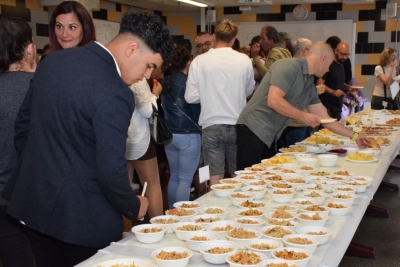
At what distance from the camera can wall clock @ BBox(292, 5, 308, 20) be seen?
9352 mm

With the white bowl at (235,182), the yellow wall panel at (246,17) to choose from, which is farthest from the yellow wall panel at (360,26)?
the white bowl at (235,182)

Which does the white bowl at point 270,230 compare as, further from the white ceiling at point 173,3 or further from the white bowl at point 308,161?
the white ceiling at point 173,3

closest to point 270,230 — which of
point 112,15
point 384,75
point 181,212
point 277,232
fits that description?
point 277,232

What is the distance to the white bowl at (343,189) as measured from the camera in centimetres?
216

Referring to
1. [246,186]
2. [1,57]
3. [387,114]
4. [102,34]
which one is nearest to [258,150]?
A: [246,186]

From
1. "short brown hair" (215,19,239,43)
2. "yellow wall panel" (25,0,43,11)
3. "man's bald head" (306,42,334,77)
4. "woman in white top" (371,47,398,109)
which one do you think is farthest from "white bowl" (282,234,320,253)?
"woman in white top" (371,47,398,109)

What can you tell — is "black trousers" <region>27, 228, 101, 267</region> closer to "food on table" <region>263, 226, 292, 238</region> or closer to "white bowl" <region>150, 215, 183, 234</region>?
"white bowl" <region>150, 215, 183, 234</region>

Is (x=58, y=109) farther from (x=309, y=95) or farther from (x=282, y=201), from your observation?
(x=309, y=95)

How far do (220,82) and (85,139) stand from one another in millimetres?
2125

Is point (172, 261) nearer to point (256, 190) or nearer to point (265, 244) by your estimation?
point (265, 244)

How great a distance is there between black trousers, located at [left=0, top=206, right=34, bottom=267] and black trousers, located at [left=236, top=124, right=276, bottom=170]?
168cm

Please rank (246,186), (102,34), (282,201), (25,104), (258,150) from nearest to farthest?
1. (25,104)
2. (282,201)
3. (246,186)
4. (258,150)
5. (102,34)

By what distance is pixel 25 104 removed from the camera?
5.46ft

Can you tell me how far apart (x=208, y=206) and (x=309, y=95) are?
175 centimetres
